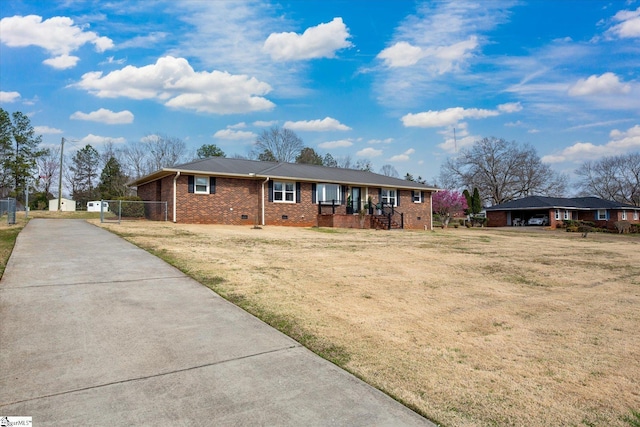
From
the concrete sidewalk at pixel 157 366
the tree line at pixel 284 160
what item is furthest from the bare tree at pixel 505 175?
the concrete sidewalk at pixel 157 366

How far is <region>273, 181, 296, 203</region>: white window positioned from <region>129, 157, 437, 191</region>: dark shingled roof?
0.58 metres

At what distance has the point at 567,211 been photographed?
1646 inches

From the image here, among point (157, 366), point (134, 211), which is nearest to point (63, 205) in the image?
point (134, 211)

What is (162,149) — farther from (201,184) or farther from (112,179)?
(201,184)

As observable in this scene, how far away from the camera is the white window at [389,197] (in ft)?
90.9

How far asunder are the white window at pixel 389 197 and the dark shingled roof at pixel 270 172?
0.59 metres

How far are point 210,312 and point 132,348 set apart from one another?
126 cm

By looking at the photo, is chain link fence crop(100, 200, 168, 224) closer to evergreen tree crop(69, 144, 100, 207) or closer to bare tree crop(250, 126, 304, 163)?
bare tree crop(250, 126, 304, 163)

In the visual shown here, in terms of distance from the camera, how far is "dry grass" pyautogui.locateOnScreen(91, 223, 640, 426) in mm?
3004

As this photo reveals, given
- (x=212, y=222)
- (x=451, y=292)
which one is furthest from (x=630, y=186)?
(x=451, y=292)

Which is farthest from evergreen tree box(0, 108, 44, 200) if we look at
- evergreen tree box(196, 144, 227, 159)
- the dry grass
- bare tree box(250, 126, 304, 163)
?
the dry grass

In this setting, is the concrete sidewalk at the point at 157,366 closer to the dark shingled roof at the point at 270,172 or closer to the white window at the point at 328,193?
the dark shingled roof at the point at 270,172

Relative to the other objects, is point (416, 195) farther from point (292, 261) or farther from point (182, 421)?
point (182, 421)

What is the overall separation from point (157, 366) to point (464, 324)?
357cm
